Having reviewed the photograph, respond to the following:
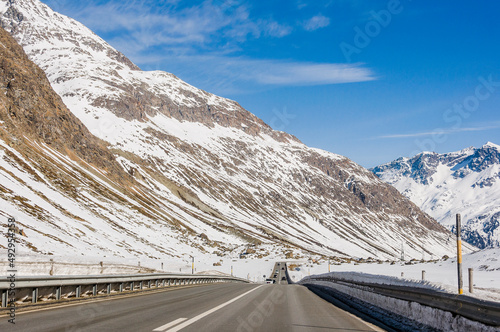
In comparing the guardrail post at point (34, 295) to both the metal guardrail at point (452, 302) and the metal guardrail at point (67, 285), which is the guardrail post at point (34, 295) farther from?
the metal guardrail at point (452, 302)

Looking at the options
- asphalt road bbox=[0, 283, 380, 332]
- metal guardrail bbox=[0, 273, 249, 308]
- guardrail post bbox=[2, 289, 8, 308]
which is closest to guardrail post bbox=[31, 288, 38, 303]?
metal guardrail bbox=[0, 273, 249, 308]

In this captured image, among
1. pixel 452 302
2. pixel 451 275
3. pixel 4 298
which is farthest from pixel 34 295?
pixel 451 275

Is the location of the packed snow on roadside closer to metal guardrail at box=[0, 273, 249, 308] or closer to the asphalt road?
the asphalt road

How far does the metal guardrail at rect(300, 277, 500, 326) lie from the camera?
7.60m

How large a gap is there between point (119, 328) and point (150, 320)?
1459 mm

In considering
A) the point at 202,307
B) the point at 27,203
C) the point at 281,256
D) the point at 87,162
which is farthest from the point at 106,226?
the point at 202,307

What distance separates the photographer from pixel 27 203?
70.8 metres

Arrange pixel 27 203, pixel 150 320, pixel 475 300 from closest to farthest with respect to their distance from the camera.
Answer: pixel 475 300 → pixel 150 320 → pixel 27 203

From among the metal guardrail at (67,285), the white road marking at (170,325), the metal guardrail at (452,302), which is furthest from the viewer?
the metal guardrail at (67,285)

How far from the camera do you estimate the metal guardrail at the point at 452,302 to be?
7.60 metres

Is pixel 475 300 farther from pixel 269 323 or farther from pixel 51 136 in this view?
pixel 51 136

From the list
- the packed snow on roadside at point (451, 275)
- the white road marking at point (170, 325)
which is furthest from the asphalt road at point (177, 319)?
the packed snow on roadside at point (451, 275)

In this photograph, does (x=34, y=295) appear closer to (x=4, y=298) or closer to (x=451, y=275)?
(x=4, y=298)

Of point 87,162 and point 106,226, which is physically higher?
point 87,162
